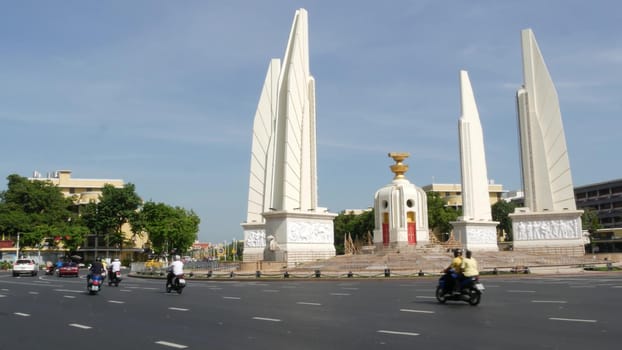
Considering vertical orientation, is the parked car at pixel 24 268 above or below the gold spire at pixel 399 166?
below

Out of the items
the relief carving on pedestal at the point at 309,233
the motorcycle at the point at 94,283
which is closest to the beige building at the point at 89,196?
the relief carving on pedestal at the point at 309,233

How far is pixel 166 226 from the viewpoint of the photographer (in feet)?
188

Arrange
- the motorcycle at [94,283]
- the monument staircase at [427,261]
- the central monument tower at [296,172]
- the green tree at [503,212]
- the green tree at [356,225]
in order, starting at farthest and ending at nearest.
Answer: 1. the green tree at [356,225]
2. the green tree at [503,212]
3. the central monument tower at [296,172]
4. the monument staircase at [427,261]
5. the motorcycle at [94,283]

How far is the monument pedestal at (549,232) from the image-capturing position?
38.8 meters

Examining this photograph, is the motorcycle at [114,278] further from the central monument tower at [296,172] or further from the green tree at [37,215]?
the green tree at [37,215]

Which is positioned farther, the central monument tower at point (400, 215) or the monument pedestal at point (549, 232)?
the central monument tower at point (400, 215)

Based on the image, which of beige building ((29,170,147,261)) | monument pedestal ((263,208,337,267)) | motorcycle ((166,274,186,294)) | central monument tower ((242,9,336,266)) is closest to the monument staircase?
monument pedestal ((263,208,337,267))

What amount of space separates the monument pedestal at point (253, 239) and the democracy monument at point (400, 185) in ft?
0.27

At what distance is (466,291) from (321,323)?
13.4 ft

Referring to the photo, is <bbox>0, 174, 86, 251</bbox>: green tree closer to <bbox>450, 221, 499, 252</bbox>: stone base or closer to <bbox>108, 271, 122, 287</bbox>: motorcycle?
<bbox>108, 271, 122, 287</bbox>: motorcycle

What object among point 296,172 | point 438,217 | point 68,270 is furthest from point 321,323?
point 438,217

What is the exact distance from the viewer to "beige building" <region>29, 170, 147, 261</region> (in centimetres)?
7106

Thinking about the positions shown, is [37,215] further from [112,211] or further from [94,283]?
[94,283]

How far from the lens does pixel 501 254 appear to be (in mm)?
36906
